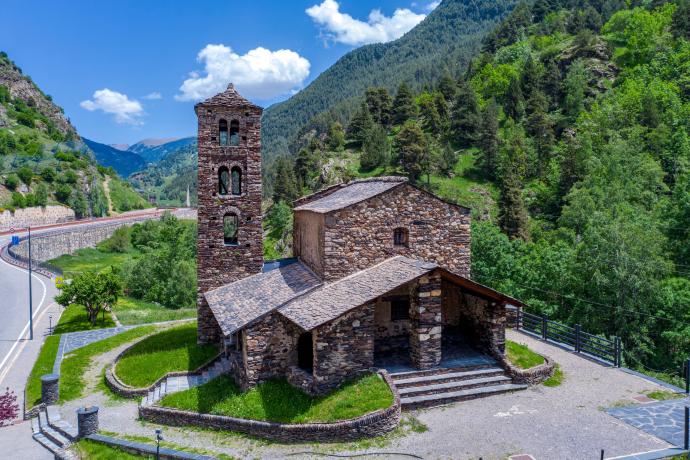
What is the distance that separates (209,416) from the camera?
1327 cm

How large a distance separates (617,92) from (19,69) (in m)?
150

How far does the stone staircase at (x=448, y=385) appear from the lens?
13.5 m

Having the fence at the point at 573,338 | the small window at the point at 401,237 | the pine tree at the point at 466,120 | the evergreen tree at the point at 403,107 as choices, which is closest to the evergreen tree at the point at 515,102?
the pine tree at the point at 466,120

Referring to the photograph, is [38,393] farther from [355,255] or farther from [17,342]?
[355,255]

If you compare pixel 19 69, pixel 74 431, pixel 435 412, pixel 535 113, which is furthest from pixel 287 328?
pixel 19 69

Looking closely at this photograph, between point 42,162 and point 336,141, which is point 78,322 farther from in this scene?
point 42,162

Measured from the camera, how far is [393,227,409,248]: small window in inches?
671

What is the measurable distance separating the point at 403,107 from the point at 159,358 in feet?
208

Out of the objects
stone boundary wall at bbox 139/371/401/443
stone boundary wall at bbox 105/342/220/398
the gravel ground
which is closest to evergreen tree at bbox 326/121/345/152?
stone boundary wall at bbox 105/342/220/398

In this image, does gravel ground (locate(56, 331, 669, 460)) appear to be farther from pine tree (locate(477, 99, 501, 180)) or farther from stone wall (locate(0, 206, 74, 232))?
stone wall (locate(0, 206, 74, 232))

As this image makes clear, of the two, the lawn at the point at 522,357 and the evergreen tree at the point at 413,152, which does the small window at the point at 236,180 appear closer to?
the lawn at the point at 522,357

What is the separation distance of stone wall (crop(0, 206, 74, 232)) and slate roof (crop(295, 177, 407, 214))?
65.5 metres

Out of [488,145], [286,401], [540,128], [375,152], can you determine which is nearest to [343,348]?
[286,401]

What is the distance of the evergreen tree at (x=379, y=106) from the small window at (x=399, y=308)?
202ft
